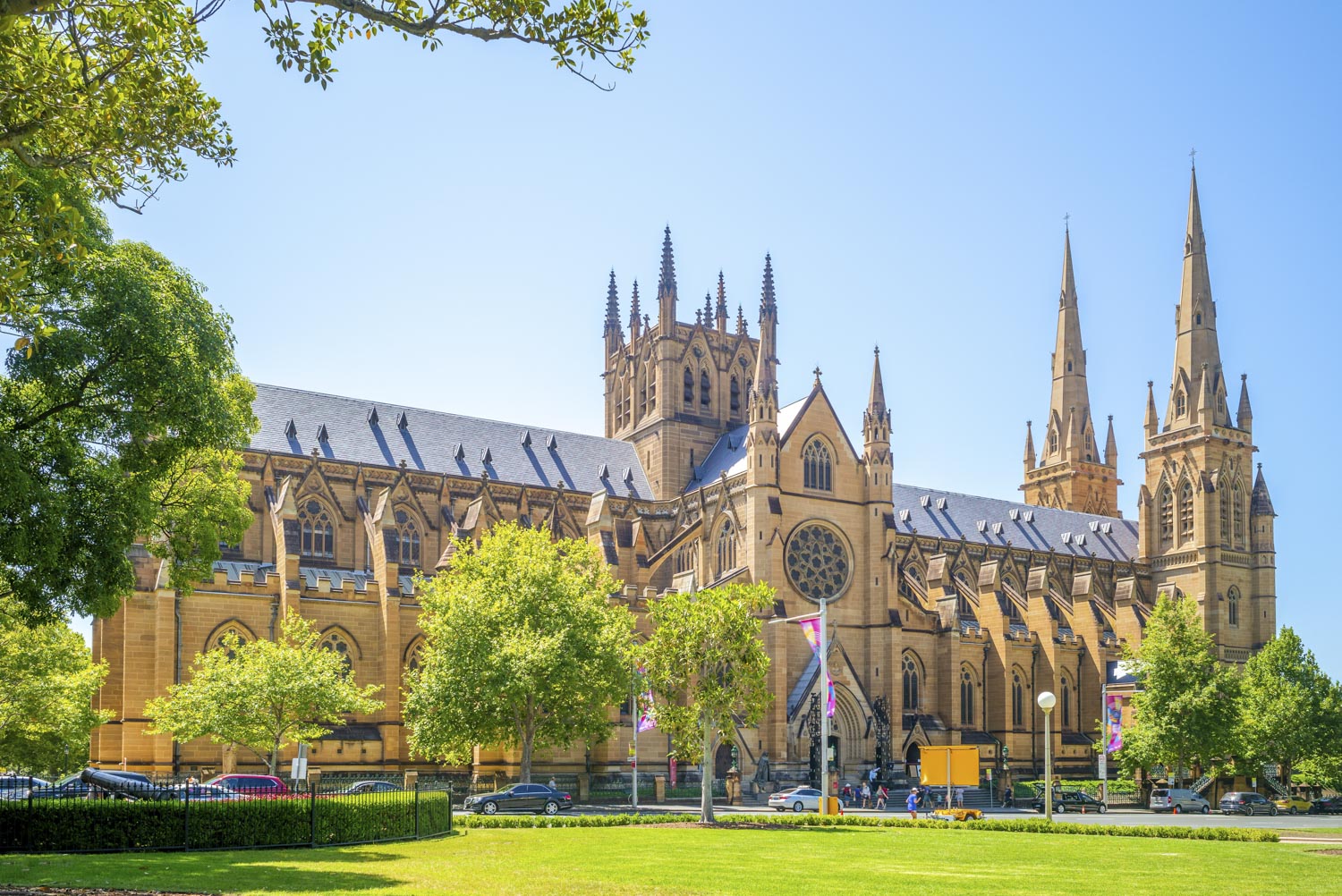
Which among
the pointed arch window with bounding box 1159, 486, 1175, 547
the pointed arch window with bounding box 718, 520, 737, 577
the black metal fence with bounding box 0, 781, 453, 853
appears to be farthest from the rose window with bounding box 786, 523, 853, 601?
the black metal fence with bounding box 0, 781, 453, 853

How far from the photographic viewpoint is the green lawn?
19688mm

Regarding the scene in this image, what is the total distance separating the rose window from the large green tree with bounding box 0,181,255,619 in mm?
41732

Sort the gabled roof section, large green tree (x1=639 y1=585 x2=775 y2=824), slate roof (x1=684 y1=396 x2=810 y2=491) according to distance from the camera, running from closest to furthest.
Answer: large green tree (x1=639 y1=585 x2=775 y2=824) → slate roof (x1=684 y1=396 x2=810 y2=491) → the gabled roof section

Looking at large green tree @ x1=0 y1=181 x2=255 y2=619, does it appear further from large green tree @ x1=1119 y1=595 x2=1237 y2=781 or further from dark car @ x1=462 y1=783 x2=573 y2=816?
large green tree @ x1=1119 y1=595 x2=1237 y2=781

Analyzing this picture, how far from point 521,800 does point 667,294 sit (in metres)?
39.6

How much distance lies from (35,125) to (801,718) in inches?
2004

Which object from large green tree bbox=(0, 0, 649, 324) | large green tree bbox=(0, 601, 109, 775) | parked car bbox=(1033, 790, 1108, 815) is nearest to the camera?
large green tree bbox=(0, 0, 649, 324)

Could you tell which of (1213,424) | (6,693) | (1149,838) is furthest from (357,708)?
(1213,424)

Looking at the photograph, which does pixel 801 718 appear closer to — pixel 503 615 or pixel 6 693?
pixel 503 615

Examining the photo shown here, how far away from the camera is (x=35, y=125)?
14.9 metres

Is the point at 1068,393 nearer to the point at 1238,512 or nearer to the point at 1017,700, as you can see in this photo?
the point at 1238,512

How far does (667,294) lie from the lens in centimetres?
7700

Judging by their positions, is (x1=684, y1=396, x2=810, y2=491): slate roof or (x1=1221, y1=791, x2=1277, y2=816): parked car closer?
(x1=1221, y1=791, x2=1277, y2=816): parked car

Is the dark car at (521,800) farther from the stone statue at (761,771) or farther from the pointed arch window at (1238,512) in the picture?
the pointed arch window at (1238,512)
